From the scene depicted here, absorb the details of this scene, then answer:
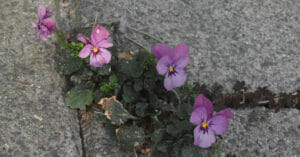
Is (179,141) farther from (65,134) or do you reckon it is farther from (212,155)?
(65,134)

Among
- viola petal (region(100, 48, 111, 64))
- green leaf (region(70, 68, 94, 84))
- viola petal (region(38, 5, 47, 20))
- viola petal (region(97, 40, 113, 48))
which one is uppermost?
viola petal (region(38, 5, 47, 20))

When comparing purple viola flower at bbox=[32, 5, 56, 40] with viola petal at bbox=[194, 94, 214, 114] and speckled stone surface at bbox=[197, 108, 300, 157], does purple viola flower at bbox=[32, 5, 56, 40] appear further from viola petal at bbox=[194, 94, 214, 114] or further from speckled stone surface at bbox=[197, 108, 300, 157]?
speckled stone surface at bbox=[197, 108, 300, 157]

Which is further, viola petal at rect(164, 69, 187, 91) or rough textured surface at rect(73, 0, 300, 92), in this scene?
rough textured surface at rect(73, 0, 300, 92)

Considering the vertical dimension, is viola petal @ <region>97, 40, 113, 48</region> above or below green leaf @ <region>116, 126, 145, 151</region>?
above

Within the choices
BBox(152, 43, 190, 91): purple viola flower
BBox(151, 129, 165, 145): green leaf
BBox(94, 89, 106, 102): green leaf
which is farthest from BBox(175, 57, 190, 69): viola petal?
→ BBox(94, 89, 106, 102): green leaf

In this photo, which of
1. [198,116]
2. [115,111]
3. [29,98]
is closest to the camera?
[198,116]

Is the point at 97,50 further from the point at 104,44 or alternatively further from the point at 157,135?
the point at 157,135

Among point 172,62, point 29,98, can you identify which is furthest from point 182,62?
point 29,98

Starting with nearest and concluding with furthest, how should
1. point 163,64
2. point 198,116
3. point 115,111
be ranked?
point 198,116
point 163,64
point 115,111
